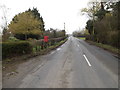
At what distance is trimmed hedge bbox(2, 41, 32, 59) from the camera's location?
1132cm

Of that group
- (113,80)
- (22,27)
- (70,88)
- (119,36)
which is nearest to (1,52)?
(70,88)

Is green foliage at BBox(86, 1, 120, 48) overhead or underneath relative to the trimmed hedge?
overhead

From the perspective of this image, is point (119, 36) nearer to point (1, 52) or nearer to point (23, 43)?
point (23, 43)

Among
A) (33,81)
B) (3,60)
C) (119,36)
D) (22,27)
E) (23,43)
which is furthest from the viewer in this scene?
(22,27)

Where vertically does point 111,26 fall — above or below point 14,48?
Answer: above

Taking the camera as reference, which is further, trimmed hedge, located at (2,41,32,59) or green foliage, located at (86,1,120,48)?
green foliage, located at (86,1,120,48)

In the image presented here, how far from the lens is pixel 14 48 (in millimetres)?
11969

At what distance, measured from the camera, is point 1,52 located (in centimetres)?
1121

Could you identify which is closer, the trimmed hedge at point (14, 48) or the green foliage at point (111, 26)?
the trimmed hedge at point (14, 48)

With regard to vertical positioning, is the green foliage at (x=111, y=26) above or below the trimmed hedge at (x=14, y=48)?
above

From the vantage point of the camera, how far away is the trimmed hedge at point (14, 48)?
11320 mm

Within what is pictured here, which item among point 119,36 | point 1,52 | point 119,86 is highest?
point 119,36

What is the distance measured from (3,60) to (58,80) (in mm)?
6611

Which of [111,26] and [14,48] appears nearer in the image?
[14,48]
